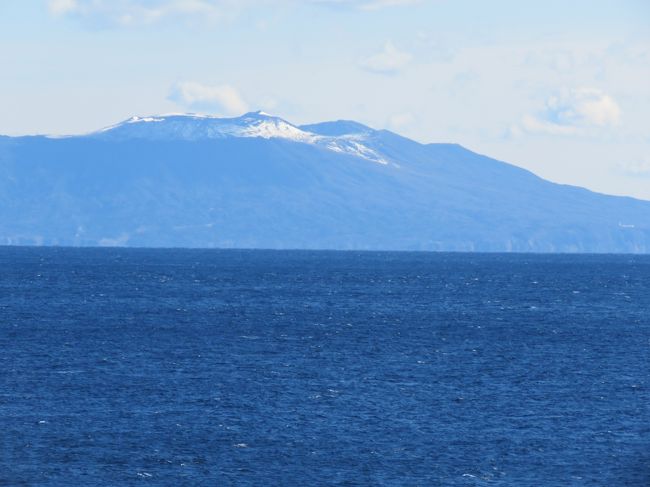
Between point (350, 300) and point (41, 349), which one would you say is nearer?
point (41, 349)

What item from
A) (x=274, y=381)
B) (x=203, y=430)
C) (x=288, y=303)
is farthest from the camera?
(x=288, y=303)

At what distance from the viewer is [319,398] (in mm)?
68500

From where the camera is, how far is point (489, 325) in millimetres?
115500

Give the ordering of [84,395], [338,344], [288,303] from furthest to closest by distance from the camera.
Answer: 1. [288,303]
2. [338,344]
3. [84,395]

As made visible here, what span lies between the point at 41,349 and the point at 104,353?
5.14 m

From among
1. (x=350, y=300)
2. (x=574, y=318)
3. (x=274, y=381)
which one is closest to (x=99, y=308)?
(x=350, y=300)

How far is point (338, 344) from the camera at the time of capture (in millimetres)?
95750

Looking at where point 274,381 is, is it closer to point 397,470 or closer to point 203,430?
point 203,430

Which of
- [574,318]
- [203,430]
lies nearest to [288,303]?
[574,318]

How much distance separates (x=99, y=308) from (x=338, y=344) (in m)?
41.1

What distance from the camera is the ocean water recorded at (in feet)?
173

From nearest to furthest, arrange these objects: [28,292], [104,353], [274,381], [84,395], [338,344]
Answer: [84,395] < [274,381] < [104,353] < [338,344] < [28,292]

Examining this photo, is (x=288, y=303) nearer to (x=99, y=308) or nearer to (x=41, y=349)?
(x=99, y=308)

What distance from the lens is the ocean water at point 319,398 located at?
52.6m
